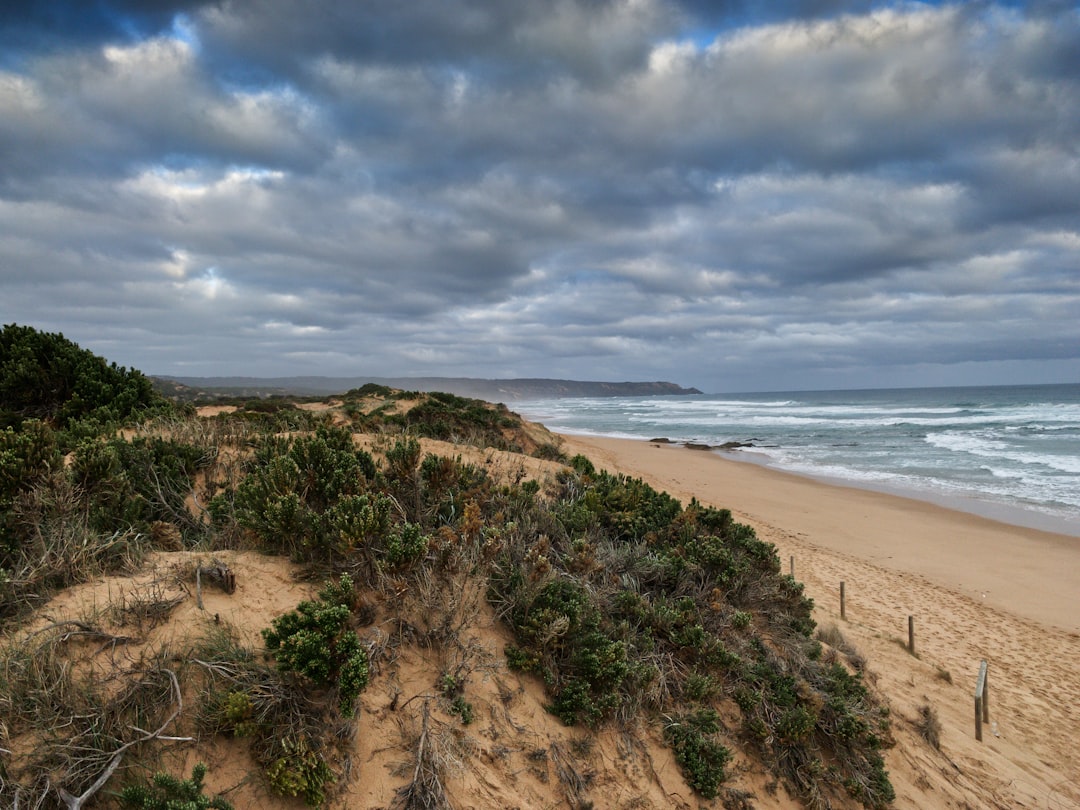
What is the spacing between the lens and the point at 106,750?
8.23 ft

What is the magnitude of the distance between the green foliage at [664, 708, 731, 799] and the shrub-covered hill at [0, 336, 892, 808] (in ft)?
0.05

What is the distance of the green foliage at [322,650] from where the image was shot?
288 centimetres

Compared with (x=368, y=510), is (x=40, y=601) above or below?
below

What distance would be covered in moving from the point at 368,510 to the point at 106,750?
5.84 feet

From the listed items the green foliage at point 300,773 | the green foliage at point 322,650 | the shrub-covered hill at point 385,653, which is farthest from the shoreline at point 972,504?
the green foliage at point 300,773

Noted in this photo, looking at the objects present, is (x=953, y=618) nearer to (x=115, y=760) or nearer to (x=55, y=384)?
(x=115, y=760)

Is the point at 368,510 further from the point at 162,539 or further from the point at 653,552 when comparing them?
the point at 653,552

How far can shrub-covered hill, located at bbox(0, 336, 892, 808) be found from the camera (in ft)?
8.89

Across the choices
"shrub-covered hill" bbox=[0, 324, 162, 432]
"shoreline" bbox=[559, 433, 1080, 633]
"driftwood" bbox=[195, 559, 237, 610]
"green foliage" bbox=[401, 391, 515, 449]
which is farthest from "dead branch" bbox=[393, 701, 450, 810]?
"green foliage" bbox=[401, 391, 515, 449]

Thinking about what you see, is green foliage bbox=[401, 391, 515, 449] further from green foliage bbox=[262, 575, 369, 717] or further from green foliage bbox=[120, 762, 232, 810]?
green foliage bbox=[120, 762, 232, 810]

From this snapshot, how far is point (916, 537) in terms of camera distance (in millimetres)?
14570

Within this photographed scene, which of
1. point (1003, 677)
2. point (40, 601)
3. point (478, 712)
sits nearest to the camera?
point (40, 601)

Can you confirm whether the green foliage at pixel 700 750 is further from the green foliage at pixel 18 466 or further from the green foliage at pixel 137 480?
the green foliage at pixel 18 466

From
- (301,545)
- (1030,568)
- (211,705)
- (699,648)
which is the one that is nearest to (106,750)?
(211,705)
